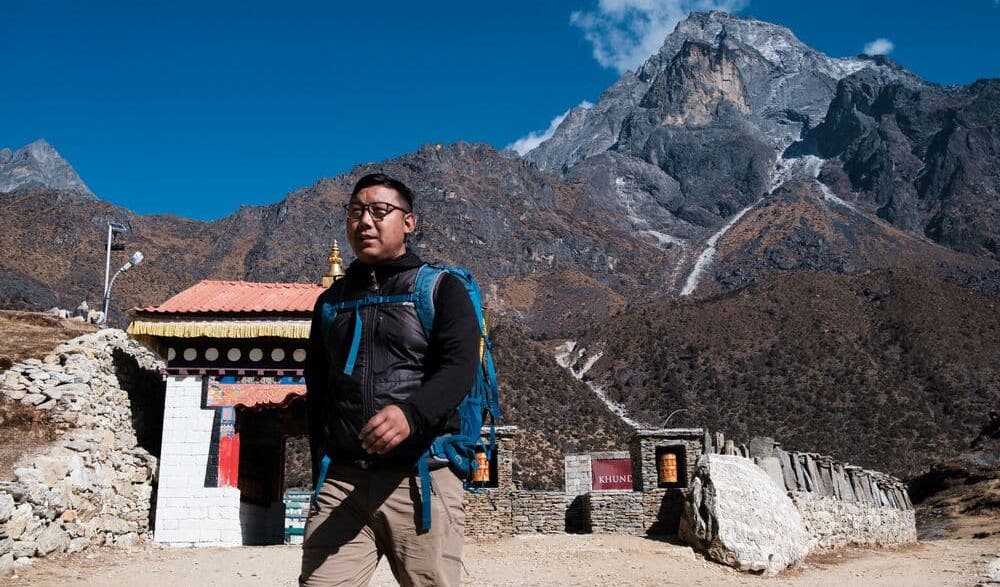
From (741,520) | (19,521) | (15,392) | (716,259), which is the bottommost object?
(741,520)

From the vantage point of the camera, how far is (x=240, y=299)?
1680 centimetres

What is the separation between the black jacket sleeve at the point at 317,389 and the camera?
361 cm

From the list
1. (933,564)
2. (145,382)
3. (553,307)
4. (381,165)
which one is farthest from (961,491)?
(381,165)

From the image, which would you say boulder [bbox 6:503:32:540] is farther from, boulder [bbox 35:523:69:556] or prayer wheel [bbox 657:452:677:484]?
prayer wheel [bbox 657:452:677:484]

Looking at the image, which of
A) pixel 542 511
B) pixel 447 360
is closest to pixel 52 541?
pixel 447 360

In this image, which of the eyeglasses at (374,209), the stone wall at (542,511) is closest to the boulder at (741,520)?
the stone wall at (542,511)

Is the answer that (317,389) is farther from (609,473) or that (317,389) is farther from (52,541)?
(609,473)

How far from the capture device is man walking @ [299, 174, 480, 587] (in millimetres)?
3412

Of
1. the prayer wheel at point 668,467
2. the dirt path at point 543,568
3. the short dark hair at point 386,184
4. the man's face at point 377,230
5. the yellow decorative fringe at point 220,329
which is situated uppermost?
the yellow decorative fringe at point 220,329

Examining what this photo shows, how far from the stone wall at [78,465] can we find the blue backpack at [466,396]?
8769 millimetres

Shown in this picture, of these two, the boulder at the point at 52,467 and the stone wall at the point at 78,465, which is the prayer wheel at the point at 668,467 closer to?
the stone wall at the point at 78,465

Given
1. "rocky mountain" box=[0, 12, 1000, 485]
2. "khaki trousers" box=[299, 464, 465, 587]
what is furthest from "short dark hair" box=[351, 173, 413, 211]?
"rocky mountain" box=[0, 12, 1000, 485]

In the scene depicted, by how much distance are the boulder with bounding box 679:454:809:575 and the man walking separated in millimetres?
11449

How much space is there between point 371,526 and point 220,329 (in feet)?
43.5
